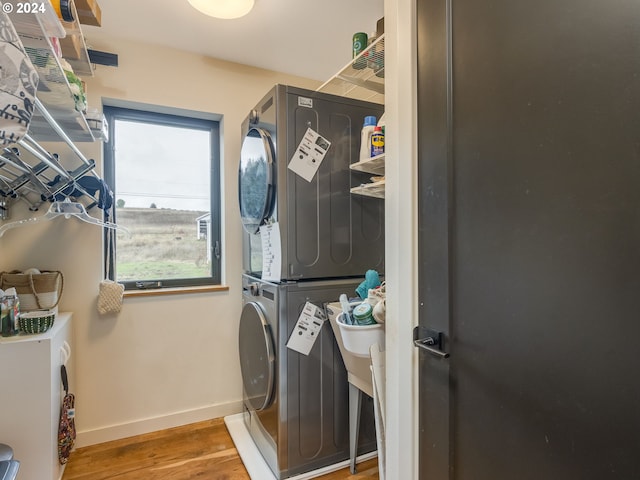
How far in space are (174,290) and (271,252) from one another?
0.89 metres

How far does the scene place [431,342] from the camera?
35.7 inches

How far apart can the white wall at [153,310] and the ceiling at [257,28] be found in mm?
111

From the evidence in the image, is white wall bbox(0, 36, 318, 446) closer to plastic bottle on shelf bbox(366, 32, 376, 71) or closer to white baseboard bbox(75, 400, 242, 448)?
white baseboard bbox(75, 400, 242, 448)

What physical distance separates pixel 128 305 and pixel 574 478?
219 centimetres

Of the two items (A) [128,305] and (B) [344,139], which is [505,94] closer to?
(B) [344,139]

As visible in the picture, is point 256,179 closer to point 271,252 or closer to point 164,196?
point 271,252

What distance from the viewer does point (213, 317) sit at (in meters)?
2.27

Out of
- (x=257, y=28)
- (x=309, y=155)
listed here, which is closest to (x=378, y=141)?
(x=309, y=155)

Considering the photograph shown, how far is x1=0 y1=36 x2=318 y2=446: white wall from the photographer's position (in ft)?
6.33

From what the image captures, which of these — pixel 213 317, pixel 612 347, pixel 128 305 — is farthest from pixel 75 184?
pixel 612 347

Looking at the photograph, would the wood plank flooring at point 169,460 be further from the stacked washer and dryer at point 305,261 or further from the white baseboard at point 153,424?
the stacked washer and dryer at point 305,261

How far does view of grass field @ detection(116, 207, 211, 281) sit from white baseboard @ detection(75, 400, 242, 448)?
0.88 meters

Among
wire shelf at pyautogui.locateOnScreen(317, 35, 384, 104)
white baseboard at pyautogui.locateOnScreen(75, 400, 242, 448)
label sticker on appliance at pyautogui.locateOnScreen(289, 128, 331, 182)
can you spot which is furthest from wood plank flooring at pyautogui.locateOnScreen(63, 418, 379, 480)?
wire shelf at pyautogui.locateOnScreen(317, 35, 384, 104)

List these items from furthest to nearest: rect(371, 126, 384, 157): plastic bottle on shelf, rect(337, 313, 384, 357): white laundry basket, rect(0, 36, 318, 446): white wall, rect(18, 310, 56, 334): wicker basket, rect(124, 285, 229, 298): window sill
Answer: rect(124, 285, 229, 298): window sill
rect(0, 36, 318, 446): white wall
rect(18, 310, 56, 334): wicker basket
rect(371, 126, 384, 157): plastic bottle on shelf
rect(337, 313, 384, 357): white laundry basket
